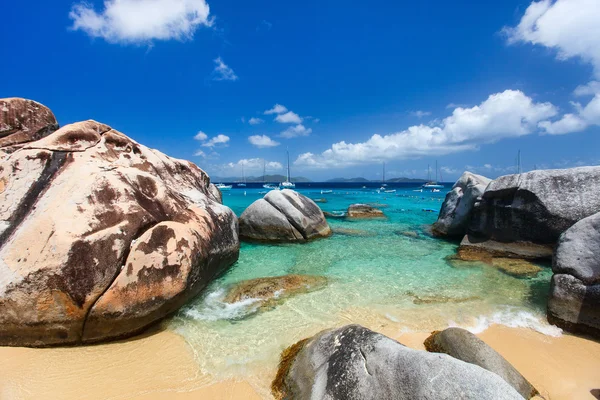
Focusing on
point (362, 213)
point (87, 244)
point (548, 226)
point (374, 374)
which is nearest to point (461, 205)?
point (548, 226)

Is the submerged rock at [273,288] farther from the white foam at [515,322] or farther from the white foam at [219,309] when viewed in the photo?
the white foam at [515,322]

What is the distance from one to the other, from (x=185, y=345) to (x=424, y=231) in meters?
14.9

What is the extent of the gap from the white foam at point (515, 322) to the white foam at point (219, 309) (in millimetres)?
4401

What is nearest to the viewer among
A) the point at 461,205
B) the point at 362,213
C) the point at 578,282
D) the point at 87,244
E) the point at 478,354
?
the point at 478,354

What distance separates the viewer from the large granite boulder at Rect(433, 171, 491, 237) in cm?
1325

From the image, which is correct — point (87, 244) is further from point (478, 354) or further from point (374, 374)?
point (478, 354)

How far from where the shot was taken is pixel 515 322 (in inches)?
239

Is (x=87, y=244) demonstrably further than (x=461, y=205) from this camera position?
No

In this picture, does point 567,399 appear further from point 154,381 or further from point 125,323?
point 125,323

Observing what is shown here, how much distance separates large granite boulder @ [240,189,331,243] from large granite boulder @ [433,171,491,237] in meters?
6.34

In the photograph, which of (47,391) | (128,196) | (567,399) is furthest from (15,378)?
(567,399)

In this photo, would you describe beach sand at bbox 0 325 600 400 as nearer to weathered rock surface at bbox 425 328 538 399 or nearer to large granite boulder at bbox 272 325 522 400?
weathered rock surface at bbox 425 328 538 399

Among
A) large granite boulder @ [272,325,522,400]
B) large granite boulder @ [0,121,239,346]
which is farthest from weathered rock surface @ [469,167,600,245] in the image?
large granite boulder @ [0,121,239,346]

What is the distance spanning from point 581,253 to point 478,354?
3.81 meters
